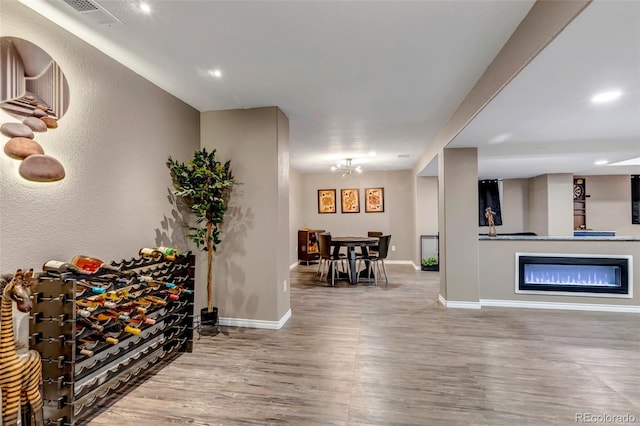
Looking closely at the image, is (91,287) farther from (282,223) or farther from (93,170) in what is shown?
(282,223)

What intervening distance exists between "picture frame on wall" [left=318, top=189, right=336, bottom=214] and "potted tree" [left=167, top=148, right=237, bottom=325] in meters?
4.87

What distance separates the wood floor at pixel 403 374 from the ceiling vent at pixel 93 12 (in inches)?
103

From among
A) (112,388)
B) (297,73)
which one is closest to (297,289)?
(112,388)

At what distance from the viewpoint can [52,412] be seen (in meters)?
1.84

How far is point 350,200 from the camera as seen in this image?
26.2 ft

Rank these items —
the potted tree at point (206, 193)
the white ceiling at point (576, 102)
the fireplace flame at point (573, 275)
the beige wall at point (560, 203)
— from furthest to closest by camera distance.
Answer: the beige wall at point (560, 203), the fireplace flame at point (573, 275), the potted tree at point (206, 193), the white ceiling at point (576, 102)

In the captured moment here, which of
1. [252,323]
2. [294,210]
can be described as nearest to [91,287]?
[252,323]

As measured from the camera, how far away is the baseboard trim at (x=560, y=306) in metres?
3.82

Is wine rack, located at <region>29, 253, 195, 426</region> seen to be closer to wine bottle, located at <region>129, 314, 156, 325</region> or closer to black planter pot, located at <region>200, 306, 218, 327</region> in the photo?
wine bottle, located at <region>129, 314, 156, 325</region>

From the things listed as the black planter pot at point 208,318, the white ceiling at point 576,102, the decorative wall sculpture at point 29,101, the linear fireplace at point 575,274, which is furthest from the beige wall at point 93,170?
the linear fireplace at point 575,274

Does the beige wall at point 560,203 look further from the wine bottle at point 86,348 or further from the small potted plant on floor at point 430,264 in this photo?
the wine bottle at point 86,348

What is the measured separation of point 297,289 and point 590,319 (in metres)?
4.11

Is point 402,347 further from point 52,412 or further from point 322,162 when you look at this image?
point 322,162

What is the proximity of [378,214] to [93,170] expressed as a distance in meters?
6.57
